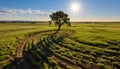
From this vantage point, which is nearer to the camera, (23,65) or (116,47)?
(23,65)

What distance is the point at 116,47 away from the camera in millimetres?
32469

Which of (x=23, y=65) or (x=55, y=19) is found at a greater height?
(x=55, y=19)

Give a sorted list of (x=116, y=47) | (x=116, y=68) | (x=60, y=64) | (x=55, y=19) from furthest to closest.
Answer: (x=55, y=19)
(x=116, y=47)
(x=60, y=64)
(x=116, y=68)

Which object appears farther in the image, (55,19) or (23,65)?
(55,19)

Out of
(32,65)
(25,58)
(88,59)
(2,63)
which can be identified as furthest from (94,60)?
(2,63)

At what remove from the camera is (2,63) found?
27.6 meters

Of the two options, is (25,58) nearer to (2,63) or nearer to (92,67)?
(2,63)

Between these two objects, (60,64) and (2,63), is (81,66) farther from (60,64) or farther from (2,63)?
(2,63)

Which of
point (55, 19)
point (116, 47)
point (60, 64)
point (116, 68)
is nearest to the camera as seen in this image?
point (116, 68)

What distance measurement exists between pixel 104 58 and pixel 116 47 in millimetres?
6400

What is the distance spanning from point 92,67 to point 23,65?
37.0 ft

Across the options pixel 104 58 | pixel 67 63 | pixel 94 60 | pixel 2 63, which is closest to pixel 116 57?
pixel 104 58

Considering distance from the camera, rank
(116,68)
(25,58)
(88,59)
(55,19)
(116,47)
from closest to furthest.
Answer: (116,68)
(88,59)
(25,58)
(116,47)
(55,19)

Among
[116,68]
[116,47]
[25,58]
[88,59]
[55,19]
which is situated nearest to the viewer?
[116,68]
